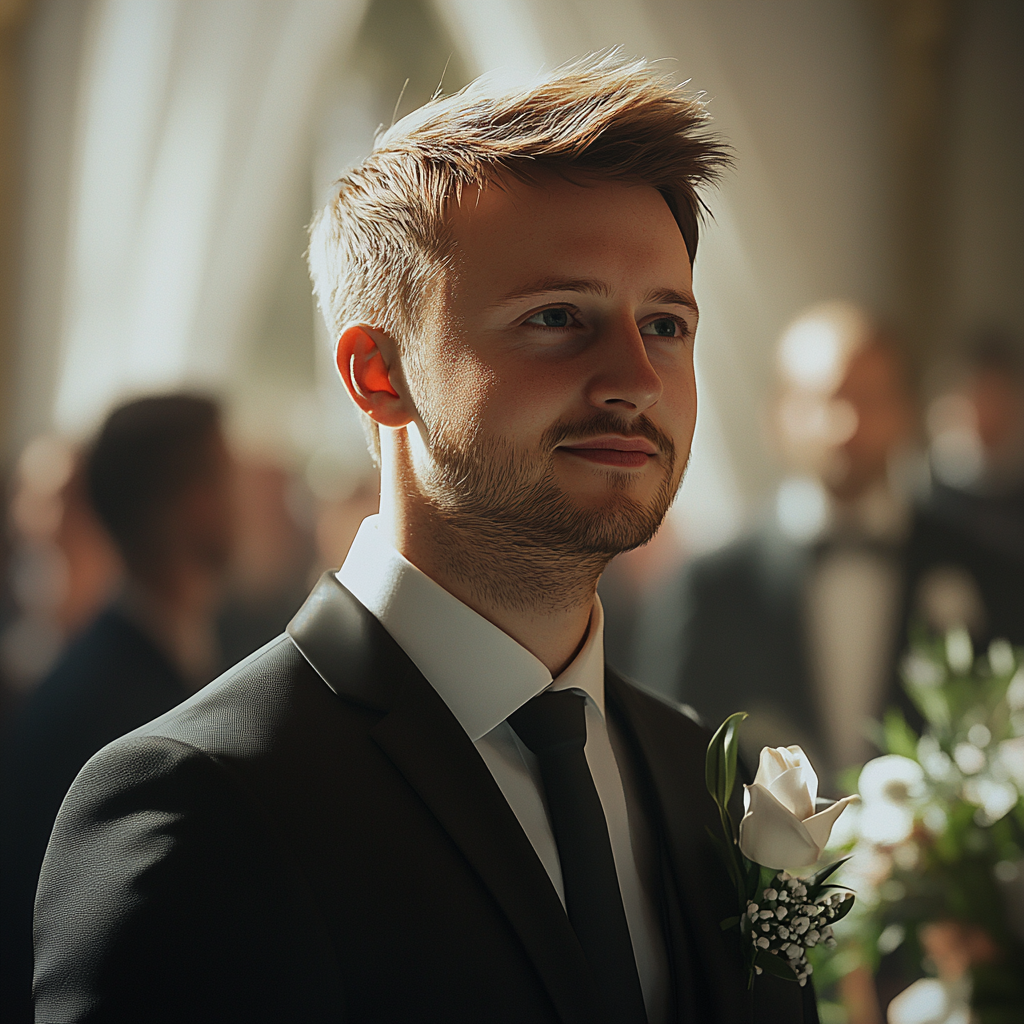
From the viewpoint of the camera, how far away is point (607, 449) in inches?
46.4

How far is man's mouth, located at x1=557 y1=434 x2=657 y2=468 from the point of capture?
1.17m

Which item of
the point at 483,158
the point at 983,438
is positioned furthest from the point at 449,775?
the point at 983,438

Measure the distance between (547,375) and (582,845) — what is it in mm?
541

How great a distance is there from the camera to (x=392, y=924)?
40.4 inches

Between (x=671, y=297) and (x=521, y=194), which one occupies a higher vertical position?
(x=521, y=194)

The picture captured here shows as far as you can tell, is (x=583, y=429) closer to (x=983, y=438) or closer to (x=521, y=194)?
(x=521, y=194)

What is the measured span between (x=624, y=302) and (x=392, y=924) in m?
0.73

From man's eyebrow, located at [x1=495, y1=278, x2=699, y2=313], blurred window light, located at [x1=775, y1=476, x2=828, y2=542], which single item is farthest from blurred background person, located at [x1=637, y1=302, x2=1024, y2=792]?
man's eyebrow, located at [x1=495, y1=278, x2=699, y2=313]

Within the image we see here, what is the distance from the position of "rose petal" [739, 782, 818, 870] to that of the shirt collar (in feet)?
0.98

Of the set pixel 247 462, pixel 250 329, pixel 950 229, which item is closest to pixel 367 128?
pixel 250 329

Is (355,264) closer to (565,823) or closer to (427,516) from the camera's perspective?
(427,516)

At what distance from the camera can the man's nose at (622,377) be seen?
3.81 feet

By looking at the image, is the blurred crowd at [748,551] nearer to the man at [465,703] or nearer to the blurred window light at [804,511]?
the blurred window light at [804,511]

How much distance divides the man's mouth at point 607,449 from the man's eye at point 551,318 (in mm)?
146
